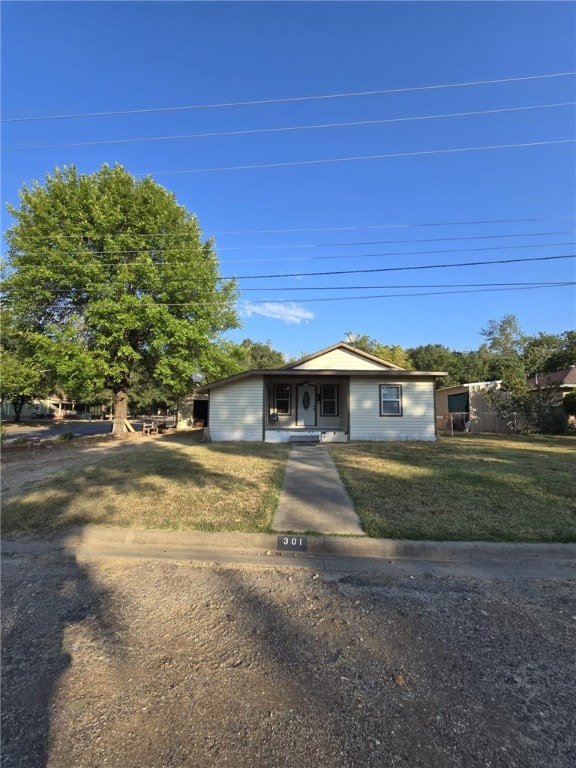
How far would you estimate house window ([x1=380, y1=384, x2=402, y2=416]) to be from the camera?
1708 centimetres

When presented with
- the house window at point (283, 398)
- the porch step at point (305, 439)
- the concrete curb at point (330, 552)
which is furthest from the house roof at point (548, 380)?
the concrete curb at point (330, 552)

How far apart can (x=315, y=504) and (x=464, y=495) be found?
2446 mm

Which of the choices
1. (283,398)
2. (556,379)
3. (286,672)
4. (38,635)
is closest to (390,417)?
(283,398)

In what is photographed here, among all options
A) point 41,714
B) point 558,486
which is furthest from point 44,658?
point 558,486

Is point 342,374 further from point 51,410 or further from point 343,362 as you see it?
point 51,410

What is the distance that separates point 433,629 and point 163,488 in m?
5.35

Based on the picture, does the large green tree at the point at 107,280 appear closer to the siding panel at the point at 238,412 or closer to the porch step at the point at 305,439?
the siding panel at the point at 238,412

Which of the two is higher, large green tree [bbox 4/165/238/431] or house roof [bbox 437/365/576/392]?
large green tree [bbox 4/165/238/431]

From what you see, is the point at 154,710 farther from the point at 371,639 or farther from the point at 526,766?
the point at 526,766

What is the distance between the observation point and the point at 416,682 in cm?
262

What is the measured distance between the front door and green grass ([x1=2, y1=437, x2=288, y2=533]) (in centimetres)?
874

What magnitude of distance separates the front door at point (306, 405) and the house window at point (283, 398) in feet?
1.50

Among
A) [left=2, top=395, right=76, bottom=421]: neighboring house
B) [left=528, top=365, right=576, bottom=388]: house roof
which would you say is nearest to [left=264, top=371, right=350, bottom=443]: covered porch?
[left=528, top=365, right=576, bottom=388]: house roof

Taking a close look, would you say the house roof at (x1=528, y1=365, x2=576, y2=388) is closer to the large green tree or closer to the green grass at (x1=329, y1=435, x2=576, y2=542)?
the green grass at (x1=329, y1=435, x2=576, y2=542)
